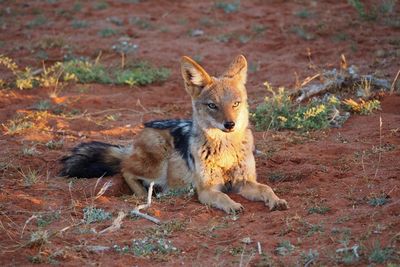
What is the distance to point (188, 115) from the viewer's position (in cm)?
1013

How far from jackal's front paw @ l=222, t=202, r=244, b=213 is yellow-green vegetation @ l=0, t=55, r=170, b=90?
18.3ft

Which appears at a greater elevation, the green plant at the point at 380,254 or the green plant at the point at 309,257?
the green plant at the point at 380,254

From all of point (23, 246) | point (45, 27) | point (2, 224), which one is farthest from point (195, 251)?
point (45, 27)

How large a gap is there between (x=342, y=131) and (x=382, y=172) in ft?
6.29

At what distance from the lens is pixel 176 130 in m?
7.95

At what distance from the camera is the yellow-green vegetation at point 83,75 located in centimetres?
1127

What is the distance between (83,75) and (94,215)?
6234 millimetres

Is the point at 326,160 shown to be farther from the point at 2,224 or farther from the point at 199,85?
the point at 2,224

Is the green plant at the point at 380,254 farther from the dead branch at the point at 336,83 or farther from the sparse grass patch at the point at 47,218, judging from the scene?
the dead branch at the point at 336,83

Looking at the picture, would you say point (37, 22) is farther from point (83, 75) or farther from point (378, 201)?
point (378, 201)

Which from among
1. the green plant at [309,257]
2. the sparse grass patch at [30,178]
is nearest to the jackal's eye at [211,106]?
the sparse grass patch at [30,178]

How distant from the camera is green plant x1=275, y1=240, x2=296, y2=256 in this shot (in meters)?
5.02

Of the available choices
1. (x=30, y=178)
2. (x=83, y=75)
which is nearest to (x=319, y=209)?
(x=30, y=178)

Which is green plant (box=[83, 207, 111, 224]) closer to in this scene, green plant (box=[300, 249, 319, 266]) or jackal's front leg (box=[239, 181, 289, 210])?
jackal's front leg (box=[239, 181, 289, 210])
